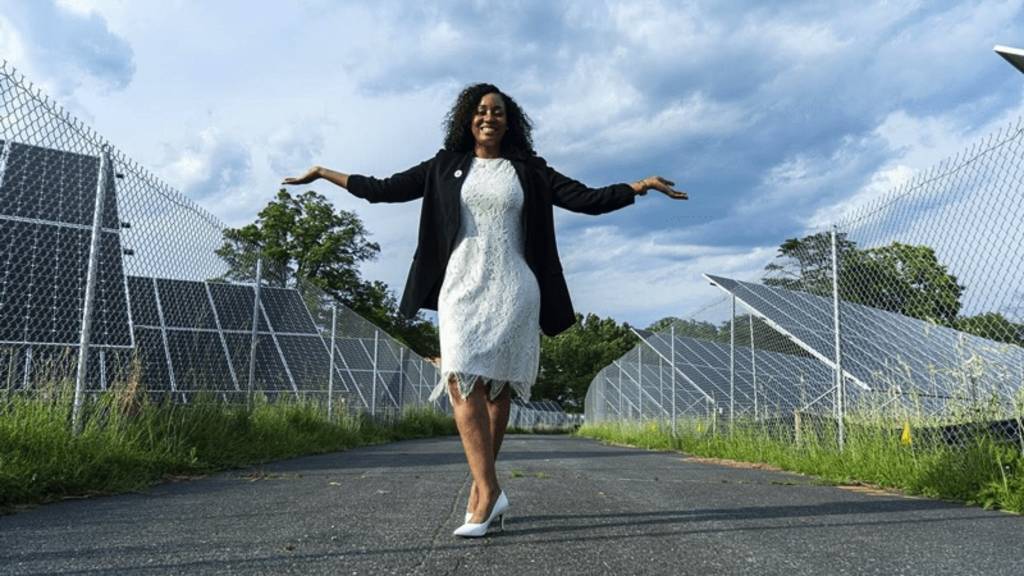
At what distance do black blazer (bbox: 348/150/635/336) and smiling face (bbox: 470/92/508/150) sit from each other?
0.12 m

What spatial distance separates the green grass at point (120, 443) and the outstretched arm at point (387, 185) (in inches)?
90.2

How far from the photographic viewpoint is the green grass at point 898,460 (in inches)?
164

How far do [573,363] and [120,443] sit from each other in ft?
194

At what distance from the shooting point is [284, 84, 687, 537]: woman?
302 centimetres

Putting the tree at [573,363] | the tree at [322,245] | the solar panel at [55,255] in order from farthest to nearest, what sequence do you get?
the tree at [573,363], the tree at [322,245], the solar panel at [55,255]

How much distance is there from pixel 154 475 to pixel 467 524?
10.0ft

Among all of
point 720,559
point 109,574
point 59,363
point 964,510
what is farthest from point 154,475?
point 964,510

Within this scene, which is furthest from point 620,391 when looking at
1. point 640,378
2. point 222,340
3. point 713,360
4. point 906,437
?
point 906,437

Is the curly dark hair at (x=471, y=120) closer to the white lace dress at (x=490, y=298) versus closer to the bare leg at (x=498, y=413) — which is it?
the white lace dress at (x=490, y=298)

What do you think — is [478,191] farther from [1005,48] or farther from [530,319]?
[1005,48]

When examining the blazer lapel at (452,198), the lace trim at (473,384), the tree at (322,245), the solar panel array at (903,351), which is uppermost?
the tree at (322,245)

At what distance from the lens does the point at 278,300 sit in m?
10.1

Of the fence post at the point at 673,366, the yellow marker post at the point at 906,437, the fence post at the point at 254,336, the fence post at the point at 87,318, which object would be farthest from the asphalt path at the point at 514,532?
the fence post at the point at 673,366

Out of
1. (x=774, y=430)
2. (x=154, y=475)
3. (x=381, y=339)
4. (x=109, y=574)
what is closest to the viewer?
(x=109, y=574)
